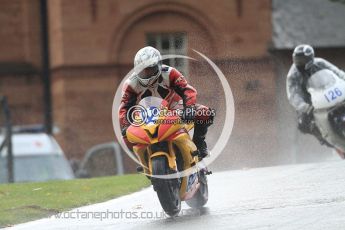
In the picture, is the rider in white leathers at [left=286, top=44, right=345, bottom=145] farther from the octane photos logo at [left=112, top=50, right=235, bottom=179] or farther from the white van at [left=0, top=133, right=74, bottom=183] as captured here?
the white van at [left=0, top=133, right=74, bottom=183]

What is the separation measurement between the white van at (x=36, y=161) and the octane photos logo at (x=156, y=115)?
1223 centimetres

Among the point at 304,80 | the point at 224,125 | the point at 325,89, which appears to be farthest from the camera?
the point at 304,80

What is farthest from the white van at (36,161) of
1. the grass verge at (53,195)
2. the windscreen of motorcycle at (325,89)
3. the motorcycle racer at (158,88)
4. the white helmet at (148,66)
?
the white helmet at (148,66)

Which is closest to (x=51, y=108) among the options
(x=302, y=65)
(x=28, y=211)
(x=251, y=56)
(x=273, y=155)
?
(x=251, y=56)

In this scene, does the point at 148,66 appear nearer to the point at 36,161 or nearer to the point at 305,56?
the point at 305,56

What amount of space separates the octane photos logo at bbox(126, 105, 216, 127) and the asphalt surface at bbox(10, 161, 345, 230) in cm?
105

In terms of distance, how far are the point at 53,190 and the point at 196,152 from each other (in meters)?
4.25

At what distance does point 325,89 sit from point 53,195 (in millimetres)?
5459

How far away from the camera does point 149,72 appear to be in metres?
11.3

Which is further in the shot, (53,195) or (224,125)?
(224,125)

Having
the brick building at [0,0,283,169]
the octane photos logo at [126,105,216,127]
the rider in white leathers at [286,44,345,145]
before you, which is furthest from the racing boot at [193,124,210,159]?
the brick building at [0,0,283,169]

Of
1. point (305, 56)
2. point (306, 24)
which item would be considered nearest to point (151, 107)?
point (305, 56)

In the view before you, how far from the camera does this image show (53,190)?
15.4 metres

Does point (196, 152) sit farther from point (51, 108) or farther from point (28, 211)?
point (51, 108)
